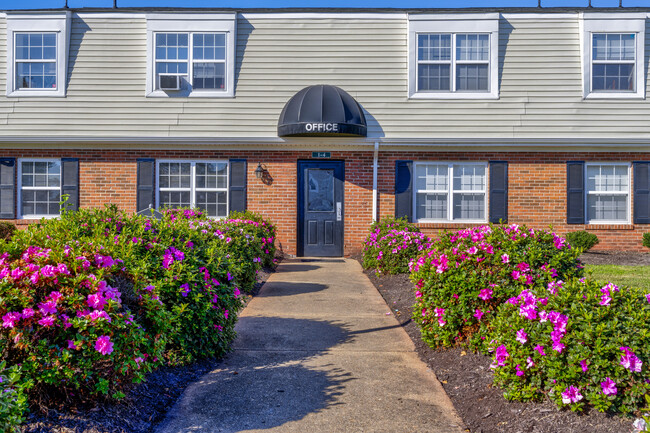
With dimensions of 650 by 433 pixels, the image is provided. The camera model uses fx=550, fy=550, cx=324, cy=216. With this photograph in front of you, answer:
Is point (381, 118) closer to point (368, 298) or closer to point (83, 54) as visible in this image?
point (368, 298)

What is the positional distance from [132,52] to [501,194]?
9614mm

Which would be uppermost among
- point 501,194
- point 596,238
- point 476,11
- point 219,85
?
point 476,11

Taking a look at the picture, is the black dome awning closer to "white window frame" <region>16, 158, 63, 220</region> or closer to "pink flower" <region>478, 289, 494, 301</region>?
"white window frame" <region>16, 158, 63, 220</region>

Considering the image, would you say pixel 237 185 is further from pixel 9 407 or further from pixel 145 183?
pixel 9 407

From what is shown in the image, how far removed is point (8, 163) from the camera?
13188 millimetres

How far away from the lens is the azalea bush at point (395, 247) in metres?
9.77

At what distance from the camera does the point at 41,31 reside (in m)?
13.3

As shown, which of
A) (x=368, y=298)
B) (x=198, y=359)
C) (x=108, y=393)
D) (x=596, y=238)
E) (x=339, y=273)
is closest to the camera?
(x=108, y=393)

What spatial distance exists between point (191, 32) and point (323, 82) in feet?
11.3

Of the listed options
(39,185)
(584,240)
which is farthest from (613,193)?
(39,185)

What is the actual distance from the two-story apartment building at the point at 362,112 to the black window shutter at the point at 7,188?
0.03 metres

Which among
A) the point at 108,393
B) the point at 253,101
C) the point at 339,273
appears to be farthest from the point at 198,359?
the point at 253,101

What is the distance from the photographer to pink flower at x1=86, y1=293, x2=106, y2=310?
3.44m

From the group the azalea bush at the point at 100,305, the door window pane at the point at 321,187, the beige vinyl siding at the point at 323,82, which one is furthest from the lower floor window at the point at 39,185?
the azalea bush at the point at 100,305
